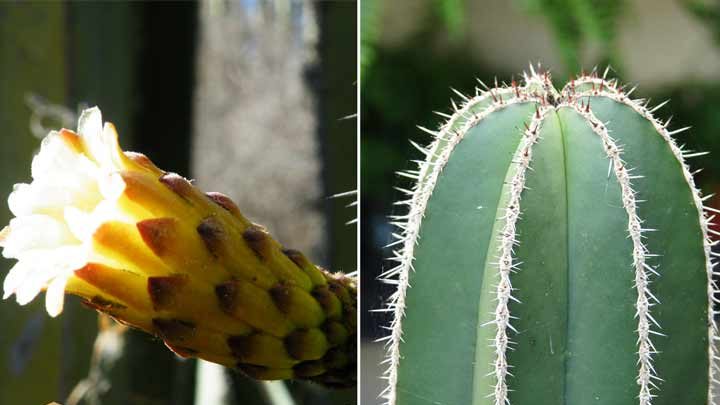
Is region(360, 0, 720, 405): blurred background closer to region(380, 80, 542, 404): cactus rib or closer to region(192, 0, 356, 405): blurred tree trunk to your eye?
region(192, 0, 356, 405): blurred tree trunk

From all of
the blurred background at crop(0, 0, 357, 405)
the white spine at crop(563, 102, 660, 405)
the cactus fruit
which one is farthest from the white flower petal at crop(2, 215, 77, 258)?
the blurred background at crop(0, 0, 357, 405)

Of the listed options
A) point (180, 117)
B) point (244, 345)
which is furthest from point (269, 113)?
point (244, 345)

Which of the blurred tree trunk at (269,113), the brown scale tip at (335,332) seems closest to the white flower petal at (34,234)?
the brown scale tip at (335,332)

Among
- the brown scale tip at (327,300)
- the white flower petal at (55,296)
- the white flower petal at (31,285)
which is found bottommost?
the white flower petal at (55,296)

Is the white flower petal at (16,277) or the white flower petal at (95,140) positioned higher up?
the white flower petal at (95,140)

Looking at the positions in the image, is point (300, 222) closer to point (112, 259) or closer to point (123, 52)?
point (123, 52)

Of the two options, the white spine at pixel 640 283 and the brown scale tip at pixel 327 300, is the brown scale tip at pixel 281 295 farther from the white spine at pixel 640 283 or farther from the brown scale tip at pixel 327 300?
the white spine at pixel 640 283
